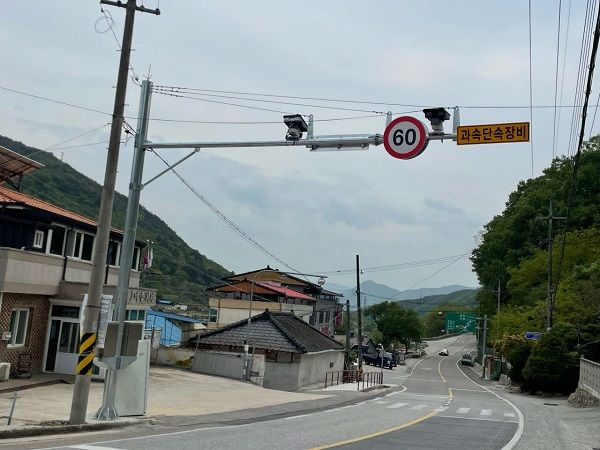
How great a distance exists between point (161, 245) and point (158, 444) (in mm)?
98720

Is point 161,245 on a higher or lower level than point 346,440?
higher

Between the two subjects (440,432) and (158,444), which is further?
(440,432)

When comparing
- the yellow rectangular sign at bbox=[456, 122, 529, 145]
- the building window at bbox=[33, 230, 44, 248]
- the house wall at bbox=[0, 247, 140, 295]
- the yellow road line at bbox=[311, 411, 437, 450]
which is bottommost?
the yellow road line at bbox=[311, 411, 437, 450]

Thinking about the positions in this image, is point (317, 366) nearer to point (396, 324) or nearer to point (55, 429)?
point (55, 429)

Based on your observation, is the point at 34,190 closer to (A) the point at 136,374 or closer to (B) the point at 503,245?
(B) the point at 503,245

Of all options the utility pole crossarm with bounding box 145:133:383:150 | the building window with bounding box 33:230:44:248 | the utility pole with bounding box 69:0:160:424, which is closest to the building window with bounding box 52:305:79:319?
the building window with bounding box 33:230:44:248

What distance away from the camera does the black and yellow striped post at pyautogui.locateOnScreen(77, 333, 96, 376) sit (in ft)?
42.2

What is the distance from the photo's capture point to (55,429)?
11938 millimetres

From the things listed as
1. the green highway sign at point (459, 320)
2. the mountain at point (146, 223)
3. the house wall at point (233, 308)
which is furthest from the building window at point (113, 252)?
the mountain at point (146, 223)

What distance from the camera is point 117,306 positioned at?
14.0 meters

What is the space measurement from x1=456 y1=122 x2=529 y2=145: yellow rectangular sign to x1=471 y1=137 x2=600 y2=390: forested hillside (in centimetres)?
2258

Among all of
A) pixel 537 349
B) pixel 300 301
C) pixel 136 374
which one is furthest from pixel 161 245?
pixel 136 374

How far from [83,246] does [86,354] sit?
41.3 ft

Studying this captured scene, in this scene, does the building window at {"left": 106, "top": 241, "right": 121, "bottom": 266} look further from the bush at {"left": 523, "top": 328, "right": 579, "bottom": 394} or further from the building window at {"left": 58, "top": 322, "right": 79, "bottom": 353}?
the bush at {"left": 523, "top": 328, "right": 579, "bottom": 394}
